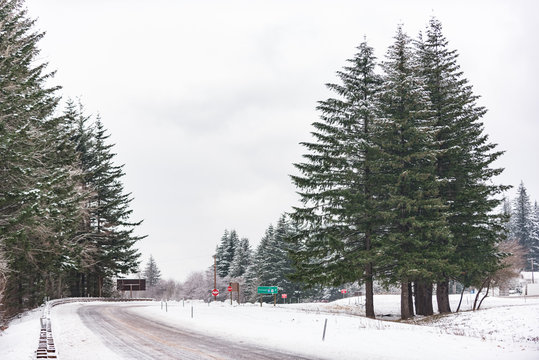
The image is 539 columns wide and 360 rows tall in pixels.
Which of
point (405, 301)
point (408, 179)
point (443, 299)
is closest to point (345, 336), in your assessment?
point (408, 179)

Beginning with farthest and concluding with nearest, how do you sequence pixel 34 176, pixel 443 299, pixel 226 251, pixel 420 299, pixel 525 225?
pixel 525 225, pixel 226 251, pixel 443 299, pixel 420 299, pixel 34 176

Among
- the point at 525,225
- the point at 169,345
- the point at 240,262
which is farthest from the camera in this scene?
the point at 525,225

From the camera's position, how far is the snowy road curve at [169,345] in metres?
12.7

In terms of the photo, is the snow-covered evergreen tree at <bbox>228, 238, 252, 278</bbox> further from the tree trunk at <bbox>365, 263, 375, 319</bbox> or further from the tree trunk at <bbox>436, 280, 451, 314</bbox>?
the tree trunk at <bbox>365, 263, 375, 319</bbox>

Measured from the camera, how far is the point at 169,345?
1477 centimetres

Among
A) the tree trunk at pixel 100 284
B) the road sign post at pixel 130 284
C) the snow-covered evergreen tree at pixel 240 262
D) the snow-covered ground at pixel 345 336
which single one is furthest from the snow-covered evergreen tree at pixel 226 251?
the snow-covered ground at pixel 345 336

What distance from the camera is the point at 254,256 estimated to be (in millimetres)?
86125

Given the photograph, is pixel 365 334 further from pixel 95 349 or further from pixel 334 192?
pixel 334 192

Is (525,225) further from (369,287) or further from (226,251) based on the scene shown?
(369,287)

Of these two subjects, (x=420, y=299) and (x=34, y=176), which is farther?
(x=420, y=299)

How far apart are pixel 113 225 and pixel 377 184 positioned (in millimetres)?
32423

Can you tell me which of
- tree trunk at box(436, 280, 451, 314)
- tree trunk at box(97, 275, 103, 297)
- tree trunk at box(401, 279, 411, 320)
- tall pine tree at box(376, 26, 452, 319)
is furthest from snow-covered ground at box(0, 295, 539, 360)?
tree trunk at box(97, 275, 103, 297)

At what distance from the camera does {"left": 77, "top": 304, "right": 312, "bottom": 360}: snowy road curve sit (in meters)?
Answer: 12.7

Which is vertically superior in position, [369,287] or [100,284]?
[369,287]
